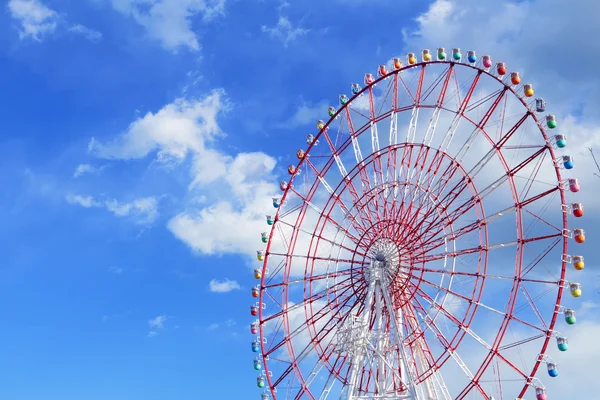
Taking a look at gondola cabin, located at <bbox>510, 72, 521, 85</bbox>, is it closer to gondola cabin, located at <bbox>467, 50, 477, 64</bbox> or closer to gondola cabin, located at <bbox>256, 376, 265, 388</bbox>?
gondola cabin, located at <bbox>467, 50, 477, 64</bbox>

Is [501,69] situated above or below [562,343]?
above

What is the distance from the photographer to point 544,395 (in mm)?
34406

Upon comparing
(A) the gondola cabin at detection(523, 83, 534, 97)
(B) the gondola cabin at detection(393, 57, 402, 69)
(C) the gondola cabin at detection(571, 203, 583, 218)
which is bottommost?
(C) the gondola cabin at detection(571, 203, 583, 218)

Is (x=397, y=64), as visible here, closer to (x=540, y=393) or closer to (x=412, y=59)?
(x=412, y=59)

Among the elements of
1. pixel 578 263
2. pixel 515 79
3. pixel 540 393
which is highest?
pixel 515 79

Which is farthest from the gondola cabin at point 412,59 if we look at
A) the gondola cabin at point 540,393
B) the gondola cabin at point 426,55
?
the gondola cabin at point 540,393

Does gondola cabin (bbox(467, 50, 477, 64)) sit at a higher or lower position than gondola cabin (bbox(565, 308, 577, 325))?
higher

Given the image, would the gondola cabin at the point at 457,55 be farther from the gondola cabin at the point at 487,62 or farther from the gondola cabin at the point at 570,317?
the gondola cabin at the point at 570,317

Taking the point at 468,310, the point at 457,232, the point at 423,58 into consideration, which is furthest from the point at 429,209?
the point at 423,58

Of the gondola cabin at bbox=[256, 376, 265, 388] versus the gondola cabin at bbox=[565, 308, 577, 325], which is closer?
the gondola cabin at bbox=[565, 308, 577, 325]

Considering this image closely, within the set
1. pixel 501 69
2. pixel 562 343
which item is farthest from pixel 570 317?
pixel 501 69

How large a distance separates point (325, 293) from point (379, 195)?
616 centimetres

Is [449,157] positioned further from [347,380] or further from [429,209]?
[347,380]

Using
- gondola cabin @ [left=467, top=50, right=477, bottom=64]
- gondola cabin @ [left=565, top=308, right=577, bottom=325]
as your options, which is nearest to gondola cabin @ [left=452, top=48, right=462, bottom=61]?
gondola cabin @ [left=467, top=50, right=477, bottom=64]
